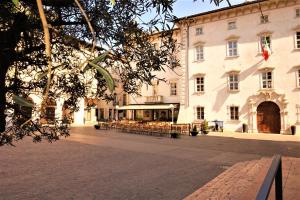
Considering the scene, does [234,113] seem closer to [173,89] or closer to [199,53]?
[199,53]

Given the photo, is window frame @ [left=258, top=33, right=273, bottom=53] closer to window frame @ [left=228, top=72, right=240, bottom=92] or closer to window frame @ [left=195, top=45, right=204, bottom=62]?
window frame @ [left=228, top=72, right=240, bottom=92]

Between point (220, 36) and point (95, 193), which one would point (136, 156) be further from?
point (220, 36)

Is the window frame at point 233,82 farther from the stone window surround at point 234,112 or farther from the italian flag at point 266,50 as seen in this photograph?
the italian flag at point 266,50

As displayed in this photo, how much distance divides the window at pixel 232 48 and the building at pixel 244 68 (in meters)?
0.10

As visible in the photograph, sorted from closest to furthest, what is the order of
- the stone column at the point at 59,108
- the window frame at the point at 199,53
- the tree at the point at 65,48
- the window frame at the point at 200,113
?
the tree at the point at 65,48 < the stone column at the point at 59,108 < the window frame at the point at 200,113 < the window frame at the point at 199,53

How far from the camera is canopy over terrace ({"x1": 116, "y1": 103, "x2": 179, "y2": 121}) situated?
114ft

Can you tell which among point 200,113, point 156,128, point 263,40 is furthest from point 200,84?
point 156,128

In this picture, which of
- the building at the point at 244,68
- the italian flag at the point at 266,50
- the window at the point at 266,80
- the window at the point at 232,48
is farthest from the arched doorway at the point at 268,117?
the window at the point at 232,48

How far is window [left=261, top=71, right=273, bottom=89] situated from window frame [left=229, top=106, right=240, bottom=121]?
134 inches

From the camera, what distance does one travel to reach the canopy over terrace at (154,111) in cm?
3460

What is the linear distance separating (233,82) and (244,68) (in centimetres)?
175

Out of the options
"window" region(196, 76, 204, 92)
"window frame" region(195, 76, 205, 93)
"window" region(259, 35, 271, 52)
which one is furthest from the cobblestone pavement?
"window" region(196, 76, 204, 92)

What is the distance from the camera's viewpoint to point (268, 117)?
28859 millimetres

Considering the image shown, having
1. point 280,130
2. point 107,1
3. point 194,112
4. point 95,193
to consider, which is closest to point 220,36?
point 194,112
